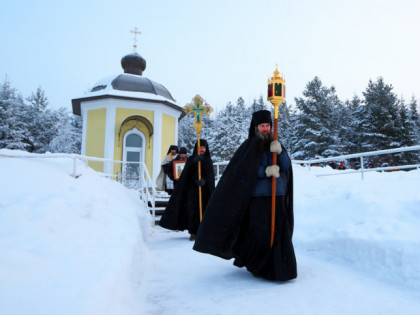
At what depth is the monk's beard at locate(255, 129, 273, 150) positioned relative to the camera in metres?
3.83

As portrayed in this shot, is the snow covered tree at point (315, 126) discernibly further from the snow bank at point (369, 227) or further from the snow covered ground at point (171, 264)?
the snow covered ground at point (171, 264)

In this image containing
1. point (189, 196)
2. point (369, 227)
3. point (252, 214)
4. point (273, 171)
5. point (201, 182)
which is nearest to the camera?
point (273, 171)

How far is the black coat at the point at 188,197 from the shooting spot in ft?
22.5

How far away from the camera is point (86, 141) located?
634 inches

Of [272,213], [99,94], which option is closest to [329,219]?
[272,213]

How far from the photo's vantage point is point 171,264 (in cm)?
464

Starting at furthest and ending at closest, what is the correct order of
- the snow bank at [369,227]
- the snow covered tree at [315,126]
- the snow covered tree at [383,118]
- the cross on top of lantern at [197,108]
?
the snow covered tree at [315,126]
the snow covered tree at [383,118]
the cross on top of lantern at [197,108]
the snow bank at [369,227]

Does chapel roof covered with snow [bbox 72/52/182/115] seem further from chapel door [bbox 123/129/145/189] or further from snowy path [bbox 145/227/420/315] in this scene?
snowy path [bbox 145/227/420/315]

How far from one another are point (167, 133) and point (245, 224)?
13.1 meters

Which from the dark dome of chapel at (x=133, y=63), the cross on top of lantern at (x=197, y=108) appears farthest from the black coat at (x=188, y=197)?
the dark dome of chapel at (x=133, y=63)

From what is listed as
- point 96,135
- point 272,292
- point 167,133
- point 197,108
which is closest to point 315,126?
point 167,133

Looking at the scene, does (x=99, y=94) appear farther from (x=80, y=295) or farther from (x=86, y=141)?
(x=80, y=295)

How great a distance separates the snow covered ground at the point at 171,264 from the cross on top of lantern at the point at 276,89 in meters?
2.03

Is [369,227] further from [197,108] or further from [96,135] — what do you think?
[96,135]
